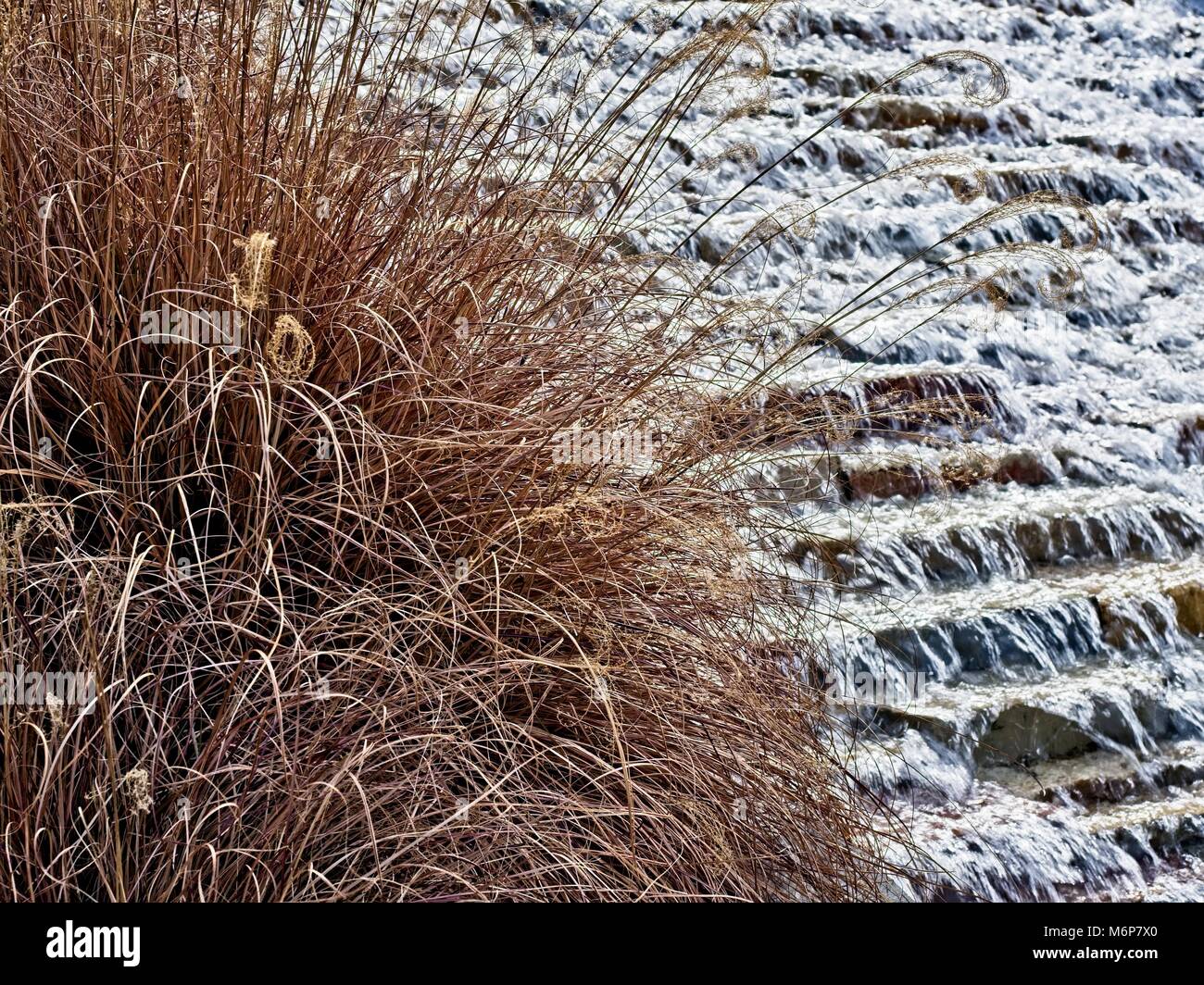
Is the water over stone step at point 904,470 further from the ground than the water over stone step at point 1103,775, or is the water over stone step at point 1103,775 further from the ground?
the water over stone step at point 904,470

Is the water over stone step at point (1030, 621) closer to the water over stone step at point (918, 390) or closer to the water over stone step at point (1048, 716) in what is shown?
the water over stone step at point (1048, 716)

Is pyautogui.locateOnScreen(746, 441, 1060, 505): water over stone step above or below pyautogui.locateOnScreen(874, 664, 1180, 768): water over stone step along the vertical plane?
above

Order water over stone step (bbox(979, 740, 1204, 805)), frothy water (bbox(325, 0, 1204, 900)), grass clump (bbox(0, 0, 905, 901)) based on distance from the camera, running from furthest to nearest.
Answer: water over stone step (bbox(979, 740, 1204, 805)) < frothy water (bbox(325, 0, 1204, 900)) < grass clump (bbox(0, 0, 905, 901))

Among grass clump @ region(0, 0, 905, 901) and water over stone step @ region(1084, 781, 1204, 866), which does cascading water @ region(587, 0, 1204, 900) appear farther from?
grass clump @ region(0, 0, 905, 901)

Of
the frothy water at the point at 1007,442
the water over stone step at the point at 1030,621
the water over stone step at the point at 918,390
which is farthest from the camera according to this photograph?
the water over stone step at the point at 918,390

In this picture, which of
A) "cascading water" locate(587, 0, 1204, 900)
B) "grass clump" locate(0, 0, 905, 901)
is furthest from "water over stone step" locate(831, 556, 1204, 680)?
"grass clump" locate(0, 0, 905, 901)

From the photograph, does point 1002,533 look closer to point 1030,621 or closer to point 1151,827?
point 1030,621

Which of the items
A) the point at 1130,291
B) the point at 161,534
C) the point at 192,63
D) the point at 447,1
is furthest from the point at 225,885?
the point at 1130,291

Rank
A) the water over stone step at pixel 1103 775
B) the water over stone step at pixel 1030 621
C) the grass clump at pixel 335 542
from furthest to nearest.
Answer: the water over stone step at pixel 1030 621 → the water over stone step at pixel 1103 775 → the grass clump at pixel 335 542

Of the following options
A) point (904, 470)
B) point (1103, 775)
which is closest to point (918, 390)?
point (904, 470)

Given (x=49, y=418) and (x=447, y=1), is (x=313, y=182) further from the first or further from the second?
(x=447, y=1)

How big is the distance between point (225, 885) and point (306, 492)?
71 cm

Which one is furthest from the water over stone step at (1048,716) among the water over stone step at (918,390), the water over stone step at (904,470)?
the water over stone step at (918,390)
